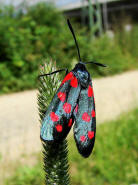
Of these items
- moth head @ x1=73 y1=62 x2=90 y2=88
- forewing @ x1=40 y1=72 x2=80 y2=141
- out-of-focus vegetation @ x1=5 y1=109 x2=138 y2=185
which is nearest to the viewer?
forewing @ x1=40 y1=72 x2=80 y2=141

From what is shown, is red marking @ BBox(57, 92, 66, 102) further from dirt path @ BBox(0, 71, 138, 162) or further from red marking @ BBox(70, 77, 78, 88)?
dirt path @ BBox(0, 71, 138, 162)

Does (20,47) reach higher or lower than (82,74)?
higher

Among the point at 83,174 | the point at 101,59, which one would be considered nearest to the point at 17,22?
the point at 101,59

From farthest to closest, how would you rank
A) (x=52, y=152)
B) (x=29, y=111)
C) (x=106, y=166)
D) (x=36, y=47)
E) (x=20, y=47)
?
(x=36, y=47) < (x=20, y=47) < (x=29, y=111) < (x=106, y=166) < (x=52, y=152)

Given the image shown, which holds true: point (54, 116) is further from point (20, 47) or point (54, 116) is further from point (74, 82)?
point (20, 47)

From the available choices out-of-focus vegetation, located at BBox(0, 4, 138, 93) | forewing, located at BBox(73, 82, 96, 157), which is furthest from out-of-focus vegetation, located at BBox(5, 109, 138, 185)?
out-of-focus vegetation, located at BBox(0, 4, 138, 93)

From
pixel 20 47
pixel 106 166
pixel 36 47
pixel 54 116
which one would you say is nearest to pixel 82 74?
pixel 54 116
